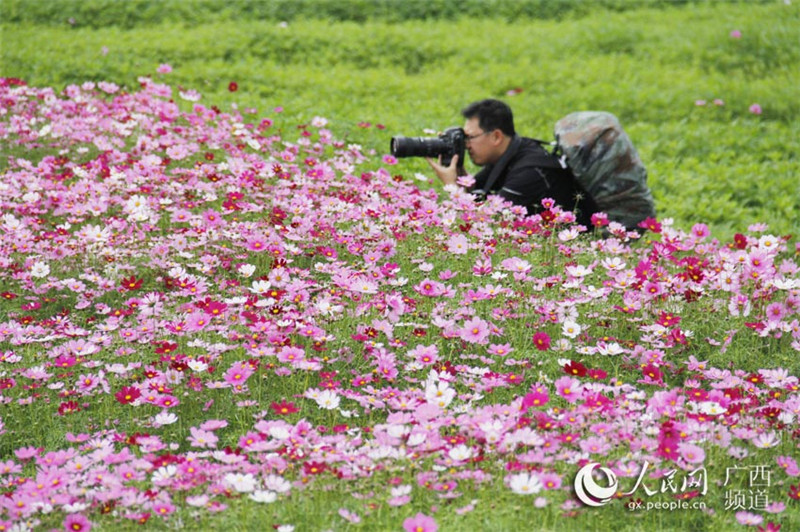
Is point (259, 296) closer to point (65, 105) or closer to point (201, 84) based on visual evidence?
point (65, 105)

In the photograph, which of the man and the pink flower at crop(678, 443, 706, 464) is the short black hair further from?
the pink flower at crop(678, 443, 706, 464)

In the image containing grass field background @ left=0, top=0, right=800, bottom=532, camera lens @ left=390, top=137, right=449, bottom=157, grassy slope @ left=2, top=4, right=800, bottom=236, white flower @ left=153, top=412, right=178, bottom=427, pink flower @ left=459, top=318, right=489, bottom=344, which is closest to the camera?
grass field background @ left=0, top=0, right=800, bottom=532

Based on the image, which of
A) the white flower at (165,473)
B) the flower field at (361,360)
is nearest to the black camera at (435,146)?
the flower field at (361,360)

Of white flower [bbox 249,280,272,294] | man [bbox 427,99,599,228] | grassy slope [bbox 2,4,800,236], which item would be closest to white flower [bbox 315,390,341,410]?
white flower [bbox 249,280,272,294]

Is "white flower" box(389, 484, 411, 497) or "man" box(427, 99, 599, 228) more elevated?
"man" box(427, 99, 599, 228)

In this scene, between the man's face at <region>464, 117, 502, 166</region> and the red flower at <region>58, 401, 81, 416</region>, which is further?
the man's face at <region>464, 117, 502, 166</region>

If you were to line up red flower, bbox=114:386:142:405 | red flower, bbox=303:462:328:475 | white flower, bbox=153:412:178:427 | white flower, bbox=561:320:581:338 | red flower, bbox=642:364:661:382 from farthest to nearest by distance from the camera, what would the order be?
white flower, bbox=561:320:581:338 < red flower, bbox=642:364:661:382 < red flower, bbox=114:386:142:405 < white flower, bbox=153:412:178:427 < red flower, bbox=303:462:328:475

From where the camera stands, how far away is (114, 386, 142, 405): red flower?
362 centimetres

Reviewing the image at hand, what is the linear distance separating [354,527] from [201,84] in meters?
7.91

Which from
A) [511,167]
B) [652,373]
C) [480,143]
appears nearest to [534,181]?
[511,167]

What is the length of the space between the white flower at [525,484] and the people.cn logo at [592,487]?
8.6 inches

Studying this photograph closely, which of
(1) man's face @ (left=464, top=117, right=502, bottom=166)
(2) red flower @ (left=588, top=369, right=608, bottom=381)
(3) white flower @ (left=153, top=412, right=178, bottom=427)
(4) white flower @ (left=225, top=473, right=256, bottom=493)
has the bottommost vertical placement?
(3) white flower @ (left=153, top=412, right=178, bottom=427)

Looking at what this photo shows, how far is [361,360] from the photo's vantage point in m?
4.13

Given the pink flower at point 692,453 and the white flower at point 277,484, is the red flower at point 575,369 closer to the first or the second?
the pink flower at point 692,453
